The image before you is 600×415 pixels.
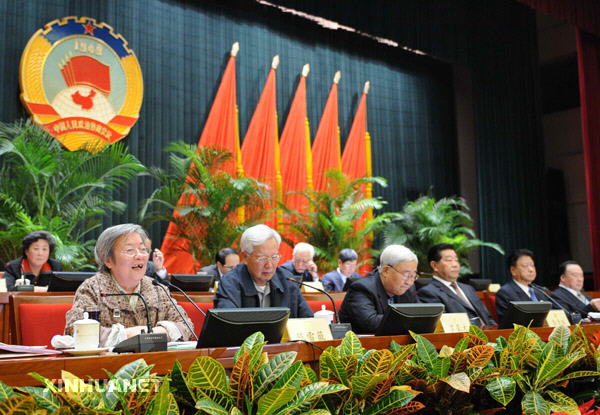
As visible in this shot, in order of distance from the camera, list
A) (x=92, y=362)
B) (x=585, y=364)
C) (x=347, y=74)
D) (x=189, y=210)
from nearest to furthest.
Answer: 1. (x=92, y=362)
2. (x=585, y=364)
3. (x=189, y=210)
4. (x=347, y=74)

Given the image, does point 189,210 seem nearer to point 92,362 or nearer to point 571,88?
point 92,362

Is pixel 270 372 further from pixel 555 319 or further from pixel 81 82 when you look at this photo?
pixel 81 82

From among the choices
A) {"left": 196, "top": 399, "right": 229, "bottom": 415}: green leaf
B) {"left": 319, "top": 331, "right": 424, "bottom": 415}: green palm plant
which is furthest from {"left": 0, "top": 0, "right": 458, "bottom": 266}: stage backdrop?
{"left": 196, "top": 399, "right": 229, "bottom": 415}: green leaf

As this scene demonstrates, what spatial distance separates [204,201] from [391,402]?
18.5ft

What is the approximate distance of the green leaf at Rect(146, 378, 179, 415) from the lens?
110 cm

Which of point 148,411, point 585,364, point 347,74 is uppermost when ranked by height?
point 347,74

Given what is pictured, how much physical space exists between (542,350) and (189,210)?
16.9ft

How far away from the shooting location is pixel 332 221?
7.82m

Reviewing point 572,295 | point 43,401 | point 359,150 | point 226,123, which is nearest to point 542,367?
point 43,401

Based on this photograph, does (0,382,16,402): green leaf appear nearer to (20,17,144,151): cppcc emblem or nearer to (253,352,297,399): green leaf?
(253,352,297,399): green leaf

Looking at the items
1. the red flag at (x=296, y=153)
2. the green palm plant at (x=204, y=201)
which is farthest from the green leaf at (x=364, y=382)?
the red flag at (x=296, y=153)

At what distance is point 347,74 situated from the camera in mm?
9594

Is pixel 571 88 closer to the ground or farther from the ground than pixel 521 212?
farther from the ground

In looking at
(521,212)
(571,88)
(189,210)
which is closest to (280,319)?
(189,210)
